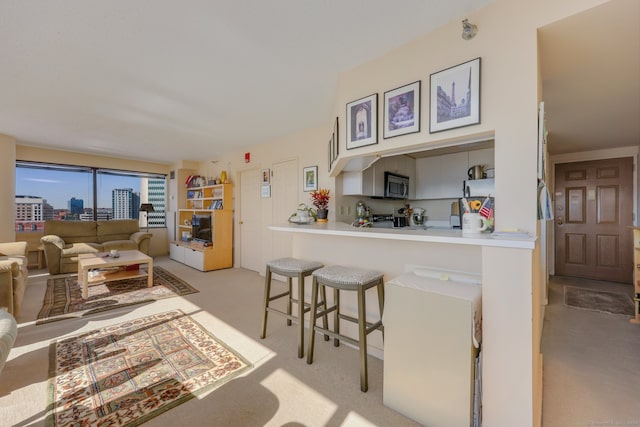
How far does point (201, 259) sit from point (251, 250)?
37.5 inches

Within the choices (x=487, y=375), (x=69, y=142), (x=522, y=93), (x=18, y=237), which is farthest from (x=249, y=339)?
(x=18, y=237)

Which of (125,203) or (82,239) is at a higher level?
(125,203)

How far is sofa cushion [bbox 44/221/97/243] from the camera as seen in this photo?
197 inches

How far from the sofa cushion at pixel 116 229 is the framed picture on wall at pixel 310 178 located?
4.45 meters

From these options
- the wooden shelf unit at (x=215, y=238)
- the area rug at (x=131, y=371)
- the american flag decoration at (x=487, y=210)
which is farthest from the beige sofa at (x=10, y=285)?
the american flag decoration at (x=487, y=210)

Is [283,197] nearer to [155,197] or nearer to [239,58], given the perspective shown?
[239,58]

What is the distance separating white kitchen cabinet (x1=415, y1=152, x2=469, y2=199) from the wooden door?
2.09 m

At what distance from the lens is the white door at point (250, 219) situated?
4.94 metres

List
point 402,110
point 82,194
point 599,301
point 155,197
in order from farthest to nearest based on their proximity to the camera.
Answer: point 155,197
point 82,194
point 599,301
point 402,110

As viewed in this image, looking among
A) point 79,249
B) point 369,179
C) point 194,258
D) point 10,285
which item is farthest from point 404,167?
point 79,249

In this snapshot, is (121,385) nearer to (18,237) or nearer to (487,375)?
(487,375)

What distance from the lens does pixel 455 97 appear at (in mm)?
1653

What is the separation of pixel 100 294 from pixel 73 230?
254 cm

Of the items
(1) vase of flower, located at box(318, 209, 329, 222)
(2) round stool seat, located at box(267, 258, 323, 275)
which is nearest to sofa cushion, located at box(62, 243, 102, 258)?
(2) round stool seat, located at box(267, 258, 323, 275)
